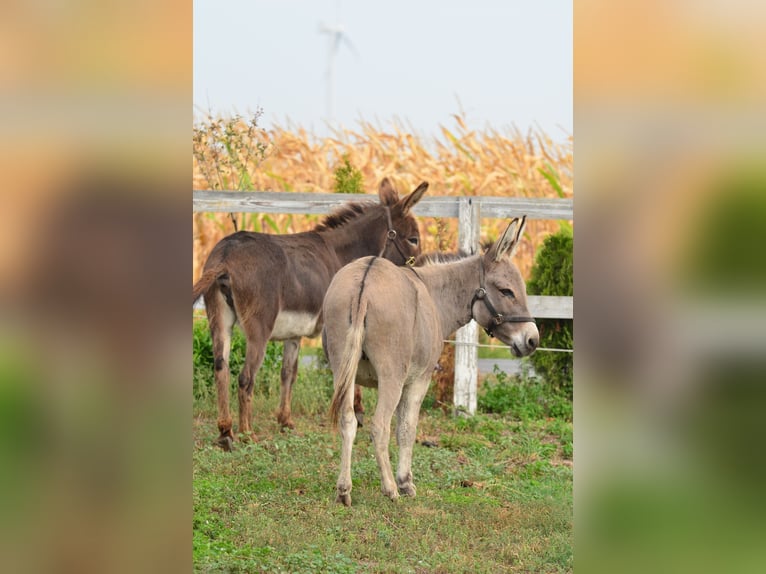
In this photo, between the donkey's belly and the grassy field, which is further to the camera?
the donkey's belly

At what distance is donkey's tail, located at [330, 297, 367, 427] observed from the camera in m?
5.37

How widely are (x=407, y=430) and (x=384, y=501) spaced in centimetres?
56

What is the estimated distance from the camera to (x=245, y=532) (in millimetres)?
5004

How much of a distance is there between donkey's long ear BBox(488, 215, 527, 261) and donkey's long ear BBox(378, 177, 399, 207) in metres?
2.35

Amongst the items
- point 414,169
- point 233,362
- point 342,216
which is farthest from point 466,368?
point 414,169

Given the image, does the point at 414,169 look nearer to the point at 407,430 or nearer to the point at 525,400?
the point at 525,400

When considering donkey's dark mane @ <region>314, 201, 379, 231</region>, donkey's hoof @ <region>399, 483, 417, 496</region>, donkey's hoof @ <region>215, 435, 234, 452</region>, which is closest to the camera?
donkey's hoof @ <region>399, 483, 417, 496</region>

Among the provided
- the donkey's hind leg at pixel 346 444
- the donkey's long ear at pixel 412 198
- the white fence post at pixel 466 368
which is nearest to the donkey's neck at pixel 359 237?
the donkey's long ear at pixel 412 198

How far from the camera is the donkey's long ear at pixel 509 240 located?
6.19 m

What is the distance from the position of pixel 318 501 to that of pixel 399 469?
658 mm

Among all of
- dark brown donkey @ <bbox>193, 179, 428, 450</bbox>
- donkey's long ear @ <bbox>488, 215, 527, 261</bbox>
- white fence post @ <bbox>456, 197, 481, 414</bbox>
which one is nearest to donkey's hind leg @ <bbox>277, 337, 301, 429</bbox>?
dark brown donkey @ <bbox>193, 179, 428, 450</bbox>

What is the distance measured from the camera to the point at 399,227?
8.65 meters

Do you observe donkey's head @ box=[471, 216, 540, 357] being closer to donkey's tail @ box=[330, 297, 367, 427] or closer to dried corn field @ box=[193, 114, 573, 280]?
donkey's tail @ box=[330, 297, 367, 427]

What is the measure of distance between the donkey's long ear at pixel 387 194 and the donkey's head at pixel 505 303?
232 cm
